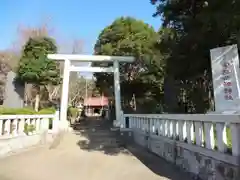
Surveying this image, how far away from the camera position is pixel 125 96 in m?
21.2

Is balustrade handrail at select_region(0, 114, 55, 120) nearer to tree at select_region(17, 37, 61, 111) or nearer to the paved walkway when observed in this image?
the paved walkway

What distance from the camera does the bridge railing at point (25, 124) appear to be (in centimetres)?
891

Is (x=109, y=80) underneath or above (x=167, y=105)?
above

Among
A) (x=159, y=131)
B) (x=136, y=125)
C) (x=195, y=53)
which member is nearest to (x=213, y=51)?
(x=195, y=53)

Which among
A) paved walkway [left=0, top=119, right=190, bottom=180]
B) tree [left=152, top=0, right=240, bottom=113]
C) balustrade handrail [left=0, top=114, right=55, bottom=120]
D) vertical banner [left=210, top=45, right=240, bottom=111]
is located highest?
tree [left=152, top=0, right=240, bottom=113]

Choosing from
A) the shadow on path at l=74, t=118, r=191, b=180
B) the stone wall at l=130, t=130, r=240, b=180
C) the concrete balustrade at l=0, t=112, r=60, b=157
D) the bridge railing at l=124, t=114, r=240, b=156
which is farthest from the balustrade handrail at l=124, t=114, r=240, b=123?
the concrete balustrade at l=0, t=112, r=60, b=157

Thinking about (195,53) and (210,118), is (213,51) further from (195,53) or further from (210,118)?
(210,118)

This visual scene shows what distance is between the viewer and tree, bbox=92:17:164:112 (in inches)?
679

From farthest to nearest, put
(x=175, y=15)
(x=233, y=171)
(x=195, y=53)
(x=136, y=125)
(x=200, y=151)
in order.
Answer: (x=136, y=125)
(x=175, y=15)
(x=195, y=53)
(x=200, y=151)
(x=233, y=171)

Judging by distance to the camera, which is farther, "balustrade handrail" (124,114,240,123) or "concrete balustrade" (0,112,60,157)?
"concrete balustrade" (0,112,60,157)

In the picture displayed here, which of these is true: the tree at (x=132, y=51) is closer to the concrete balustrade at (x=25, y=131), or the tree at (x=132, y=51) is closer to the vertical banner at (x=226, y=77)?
the concrete balustrade at (x=25, y=131)

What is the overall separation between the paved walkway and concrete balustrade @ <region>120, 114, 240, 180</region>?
351 millimetres

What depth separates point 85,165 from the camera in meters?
7.31

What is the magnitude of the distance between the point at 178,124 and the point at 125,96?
48.2 ft
